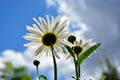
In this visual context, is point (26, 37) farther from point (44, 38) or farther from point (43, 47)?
point (44, 38)

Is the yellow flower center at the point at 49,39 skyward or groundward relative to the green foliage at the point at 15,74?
skyward

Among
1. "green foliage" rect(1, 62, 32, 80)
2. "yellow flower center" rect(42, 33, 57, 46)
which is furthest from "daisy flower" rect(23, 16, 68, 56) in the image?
"green foliage" rect(1, 62, 32, 80)

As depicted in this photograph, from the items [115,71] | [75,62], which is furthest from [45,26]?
[115,71]

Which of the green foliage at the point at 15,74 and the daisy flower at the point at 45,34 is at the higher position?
the daisy flower at the point at 45,34

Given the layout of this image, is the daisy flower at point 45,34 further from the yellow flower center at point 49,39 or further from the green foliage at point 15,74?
the green foliage at point 15,74

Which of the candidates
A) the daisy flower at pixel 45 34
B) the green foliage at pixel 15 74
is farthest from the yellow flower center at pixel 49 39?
the green foliage at pixel 15 74

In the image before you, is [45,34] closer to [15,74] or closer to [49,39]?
[49,39]

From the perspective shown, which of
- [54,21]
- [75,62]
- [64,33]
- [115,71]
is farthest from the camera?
[115,71]

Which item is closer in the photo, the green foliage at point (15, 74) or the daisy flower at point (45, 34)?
the green foliage at point (15, 74)

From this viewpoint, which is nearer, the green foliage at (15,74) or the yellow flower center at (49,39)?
the green foliage at (15,74)
